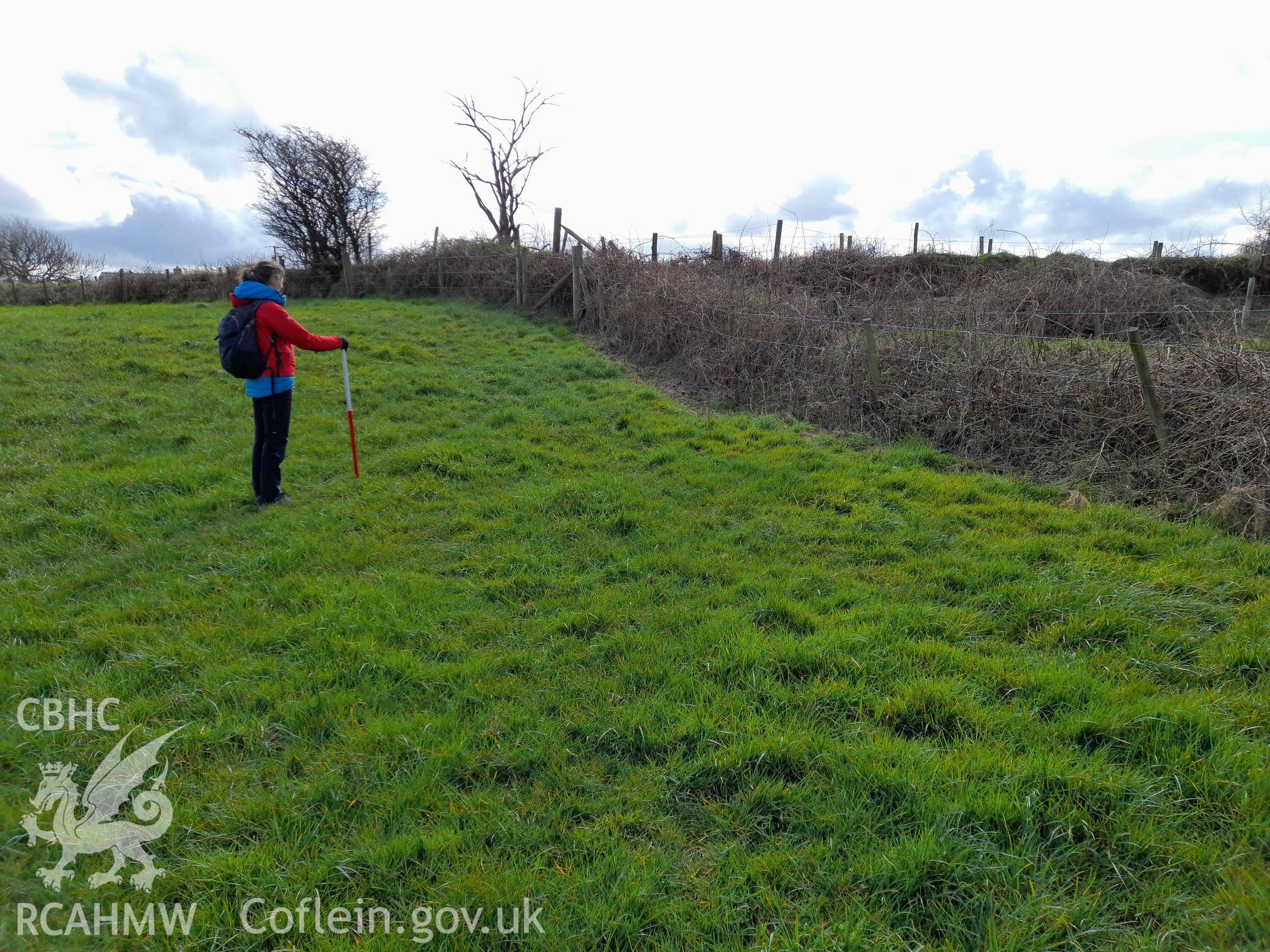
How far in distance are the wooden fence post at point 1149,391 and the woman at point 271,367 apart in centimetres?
689

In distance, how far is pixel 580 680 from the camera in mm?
3549

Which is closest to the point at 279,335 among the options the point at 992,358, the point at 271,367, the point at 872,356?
the point at 271,367

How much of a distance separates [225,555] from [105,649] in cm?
132

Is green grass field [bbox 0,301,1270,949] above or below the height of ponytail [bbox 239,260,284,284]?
below

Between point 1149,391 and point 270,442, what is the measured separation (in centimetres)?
768

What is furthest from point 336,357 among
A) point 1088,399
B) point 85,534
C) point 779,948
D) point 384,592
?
point 779,948

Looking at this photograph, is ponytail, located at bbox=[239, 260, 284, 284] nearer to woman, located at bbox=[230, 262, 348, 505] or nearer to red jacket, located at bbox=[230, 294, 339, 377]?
woman, located at bbox=[230, 262, 348, 505]

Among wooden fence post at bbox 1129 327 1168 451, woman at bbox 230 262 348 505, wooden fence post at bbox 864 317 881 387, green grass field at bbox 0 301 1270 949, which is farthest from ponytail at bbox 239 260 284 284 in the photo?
wooden fence post at bbox 1129 327 1168 451

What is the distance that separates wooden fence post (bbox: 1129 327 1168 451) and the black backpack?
737 centimetres

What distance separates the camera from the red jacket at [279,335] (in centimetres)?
576

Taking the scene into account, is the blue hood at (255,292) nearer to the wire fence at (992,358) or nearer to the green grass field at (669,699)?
the green grass field at (669,699)

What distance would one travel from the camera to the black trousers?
600 cm

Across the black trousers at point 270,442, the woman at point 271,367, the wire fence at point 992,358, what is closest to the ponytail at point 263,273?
the woman at point 271,367

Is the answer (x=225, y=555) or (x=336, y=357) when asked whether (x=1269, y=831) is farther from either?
(x=336, y=357)
